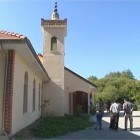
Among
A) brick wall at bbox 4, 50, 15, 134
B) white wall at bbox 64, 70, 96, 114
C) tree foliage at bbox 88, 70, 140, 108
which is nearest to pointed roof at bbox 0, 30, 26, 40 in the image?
brick wall at bbox 4, 50, 15, 134

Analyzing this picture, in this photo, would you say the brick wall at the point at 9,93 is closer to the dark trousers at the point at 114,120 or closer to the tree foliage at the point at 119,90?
the dark trousers at the point at 114,120

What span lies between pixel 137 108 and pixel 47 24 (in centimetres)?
3482

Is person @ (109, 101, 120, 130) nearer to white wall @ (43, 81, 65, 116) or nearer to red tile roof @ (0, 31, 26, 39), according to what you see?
red tile roof @ (0, 31, 26, 39)

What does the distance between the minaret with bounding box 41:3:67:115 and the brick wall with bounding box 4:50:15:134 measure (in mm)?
14780

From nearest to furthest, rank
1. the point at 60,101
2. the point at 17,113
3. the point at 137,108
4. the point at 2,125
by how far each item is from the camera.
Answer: the point at 2,125 < the point at 17,113 < the point at 60,101 < the point at 137,108

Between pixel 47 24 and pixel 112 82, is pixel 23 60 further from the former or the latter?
pixel 112 82

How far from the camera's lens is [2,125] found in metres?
11.4

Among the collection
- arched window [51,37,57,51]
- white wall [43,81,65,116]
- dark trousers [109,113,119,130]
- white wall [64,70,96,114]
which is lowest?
dark trousers [109,113,119,130]

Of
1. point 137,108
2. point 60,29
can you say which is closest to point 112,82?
point 137,108

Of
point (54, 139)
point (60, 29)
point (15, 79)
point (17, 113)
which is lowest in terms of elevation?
point (54, 139)

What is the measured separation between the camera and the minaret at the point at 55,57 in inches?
1040

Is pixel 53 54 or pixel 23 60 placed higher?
pixel 53 54

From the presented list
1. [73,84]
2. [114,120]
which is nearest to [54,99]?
[73,84]

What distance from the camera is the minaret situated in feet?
86.7
